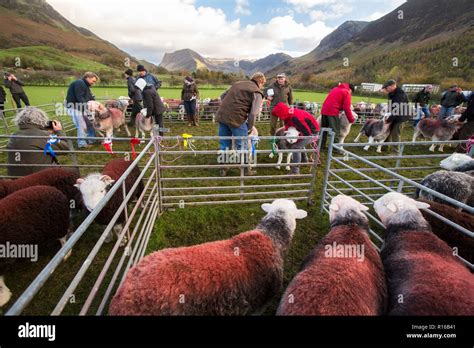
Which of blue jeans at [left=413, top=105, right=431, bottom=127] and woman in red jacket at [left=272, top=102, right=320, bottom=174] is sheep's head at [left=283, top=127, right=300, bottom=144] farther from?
blue jeans at [left=413, top=105, right=431, bottom=127]

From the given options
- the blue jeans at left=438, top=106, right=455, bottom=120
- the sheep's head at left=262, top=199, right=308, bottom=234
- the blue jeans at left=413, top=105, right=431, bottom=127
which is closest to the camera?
the sheep's head at left=262, top=199, right=308, bottom=234

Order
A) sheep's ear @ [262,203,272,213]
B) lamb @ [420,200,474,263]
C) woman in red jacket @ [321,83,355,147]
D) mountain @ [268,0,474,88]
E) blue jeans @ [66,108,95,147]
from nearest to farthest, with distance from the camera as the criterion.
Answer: lamb @ [420,200,474,263] < sheep's ear @ [262,203,272,213] < woman in red jacket @ [321,83,355,147] < blue jeans @ [66,108,95,147] < mountain @ [268,0,474,88]

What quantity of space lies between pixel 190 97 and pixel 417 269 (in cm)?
1147

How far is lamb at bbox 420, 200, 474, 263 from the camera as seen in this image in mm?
2828

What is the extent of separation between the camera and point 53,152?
4336 millimetres

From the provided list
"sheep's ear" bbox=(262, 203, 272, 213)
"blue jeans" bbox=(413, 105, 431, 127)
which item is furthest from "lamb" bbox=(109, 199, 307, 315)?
"blue jeans" bbox=(413, 105, 431, 127)

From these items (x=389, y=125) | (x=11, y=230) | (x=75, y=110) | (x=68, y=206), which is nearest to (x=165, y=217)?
(x=68, y=206)

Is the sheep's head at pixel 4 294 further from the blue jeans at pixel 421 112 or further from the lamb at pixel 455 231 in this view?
the blue jeans at pixel 421 112

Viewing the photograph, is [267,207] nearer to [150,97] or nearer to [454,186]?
[454,186]

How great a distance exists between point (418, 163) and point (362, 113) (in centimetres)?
926

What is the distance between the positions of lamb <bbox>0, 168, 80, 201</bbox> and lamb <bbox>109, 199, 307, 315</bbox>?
8.70ft

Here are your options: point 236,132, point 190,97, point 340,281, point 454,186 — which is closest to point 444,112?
point 454,186

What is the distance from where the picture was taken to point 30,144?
4.27 metres

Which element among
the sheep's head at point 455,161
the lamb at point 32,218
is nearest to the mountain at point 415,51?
the sheep's head at point 455,161
